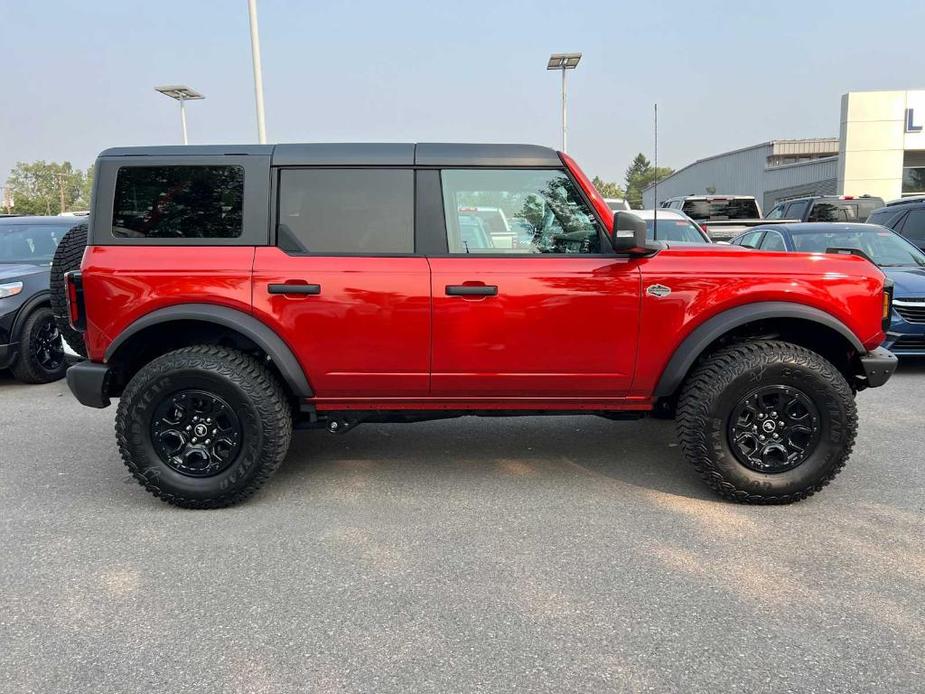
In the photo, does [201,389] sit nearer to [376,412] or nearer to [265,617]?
[376,412]

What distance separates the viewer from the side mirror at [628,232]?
11.3ft

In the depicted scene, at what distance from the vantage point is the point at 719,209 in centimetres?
1616

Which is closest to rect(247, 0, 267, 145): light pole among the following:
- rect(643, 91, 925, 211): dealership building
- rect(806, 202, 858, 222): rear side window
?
rect(806, 202, 858, 222): rear side window

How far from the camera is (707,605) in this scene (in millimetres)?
2717

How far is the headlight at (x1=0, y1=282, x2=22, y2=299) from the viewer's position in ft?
21.5

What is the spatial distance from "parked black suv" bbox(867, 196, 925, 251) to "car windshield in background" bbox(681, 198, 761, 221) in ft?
21.6

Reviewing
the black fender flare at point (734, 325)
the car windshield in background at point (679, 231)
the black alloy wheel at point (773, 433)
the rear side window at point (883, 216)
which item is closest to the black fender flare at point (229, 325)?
the black fender flare at point (734, 325)

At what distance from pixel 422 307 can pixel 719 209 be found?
14348 millimetres

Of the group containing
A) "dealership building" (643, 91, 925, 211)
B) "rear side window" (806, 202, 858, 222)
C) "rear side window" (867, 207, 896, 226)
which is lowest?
"rear side window" (867, 207, 896, 226)

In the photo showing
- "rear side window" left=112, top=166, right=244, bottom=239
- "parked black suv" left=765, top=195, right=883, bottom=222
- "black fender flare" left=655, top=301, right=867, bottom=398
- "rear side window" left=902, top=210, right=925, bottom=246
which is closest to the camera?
"black fender flare" left=655, top=301, right=867, bottom=398

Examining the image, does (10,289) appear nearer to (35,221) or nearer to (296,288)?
(35,221)

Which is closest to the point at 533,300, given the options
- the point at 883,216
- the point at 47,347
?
the point at 47,347

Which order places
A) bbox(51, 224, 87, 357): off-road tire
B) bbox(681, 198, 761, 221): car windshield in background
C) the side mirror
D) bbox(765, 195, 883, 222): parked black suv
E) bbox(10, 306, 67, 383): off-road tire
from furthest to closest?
bbox(681, 198, 761, 221): car windshield in background
bbox(765, 195, 883, 222): parked black suv
bbox(10, 306, 67, 383): off-road tire
bbox(51, 224, 87, 357): off-road tire
the side mirror

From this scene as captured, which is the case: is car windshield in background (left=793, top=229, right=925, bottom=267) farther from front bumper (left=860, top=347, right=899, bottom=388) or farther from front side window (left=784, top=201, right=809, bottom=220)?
front side window (left=784, top=201, right=809, bottom=220)
